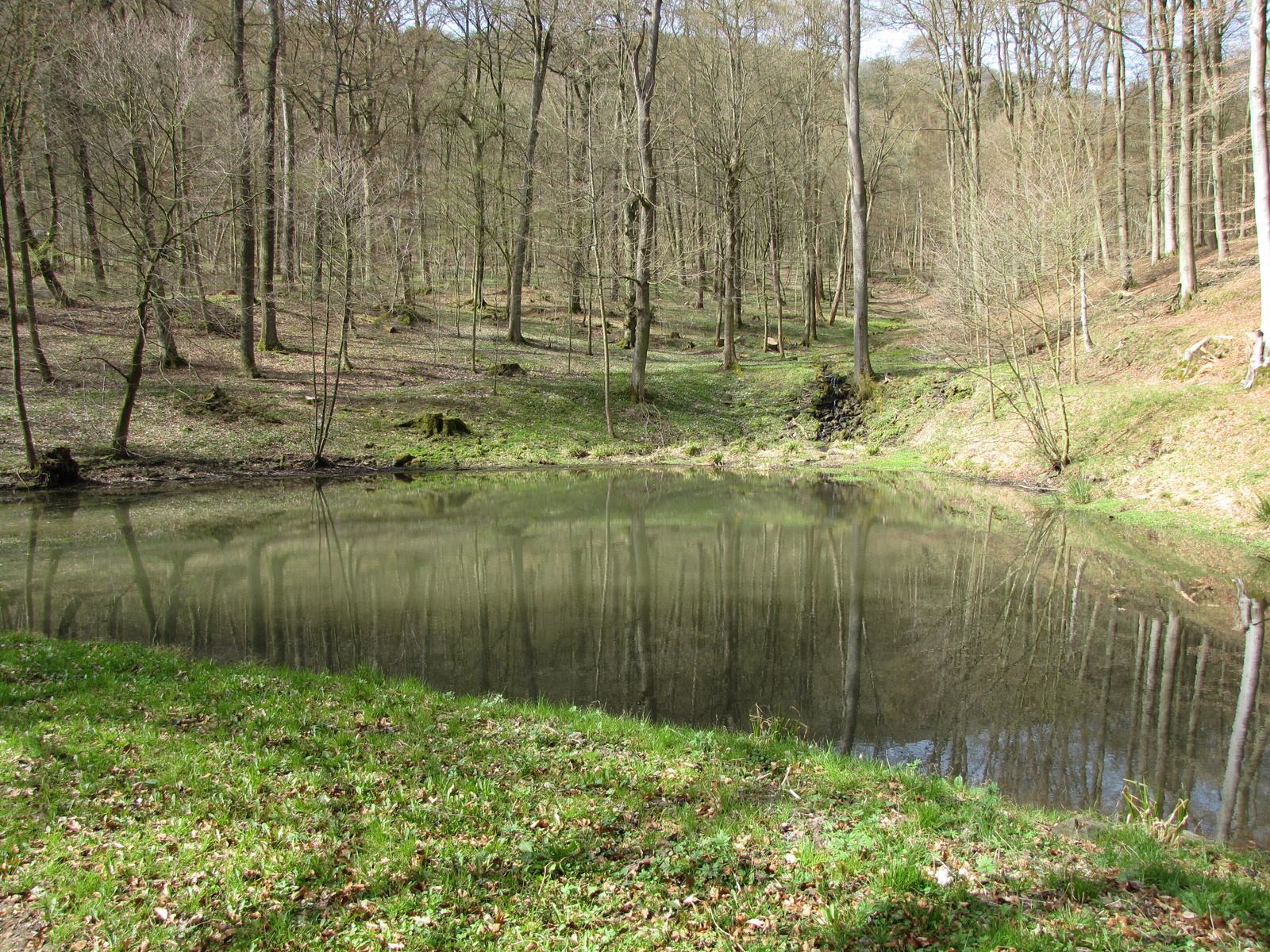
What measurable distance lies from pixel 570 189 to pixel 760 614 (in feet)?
64.2

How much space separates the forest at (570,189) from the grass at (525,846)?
1539cm

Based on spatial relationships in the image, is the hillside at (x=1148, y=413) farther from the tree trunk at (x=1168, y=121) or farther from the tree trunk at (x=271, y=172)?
the tree trunk at (x=271, y=172)

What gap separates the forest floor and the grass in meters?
12.0

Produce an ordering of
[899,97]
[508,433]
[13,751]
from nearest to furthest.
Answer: [13,751] → [508,433] → [899,97]

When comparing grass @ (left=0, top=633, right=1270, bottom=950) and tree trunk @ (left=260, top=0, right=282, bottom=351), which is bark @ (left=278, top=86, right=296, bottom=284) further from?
grass @ (left=0, top=633, right=1270, bottom=950)

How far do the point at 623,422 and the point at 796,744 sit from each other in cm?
2143

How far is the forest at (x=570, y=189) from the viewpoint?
18.3 metres

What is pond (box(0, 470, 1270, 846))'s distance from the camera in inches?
263

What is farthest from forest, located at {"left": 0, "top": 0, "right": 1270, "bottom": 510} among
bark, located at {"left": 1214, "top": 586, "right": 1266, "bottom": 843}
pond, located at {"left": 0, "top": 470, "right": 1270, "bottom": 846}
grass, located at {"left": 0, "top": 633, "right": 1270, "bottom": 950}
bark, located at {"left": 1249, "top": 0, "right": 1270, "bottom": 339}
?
grass, located at {"left": 0, "top": 633, "right": 1270, "bottom": 950}

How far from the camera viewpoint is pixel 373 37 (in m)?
29.4

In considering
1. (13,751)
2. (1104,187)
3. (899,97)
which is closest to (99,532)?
(13,751)

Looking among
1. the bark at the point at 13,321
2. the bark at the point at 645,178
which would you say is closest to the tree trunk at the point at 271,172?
the bark at the point at 13,321

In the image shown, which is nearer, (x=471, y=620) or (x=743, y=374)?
(x=471, y=620)

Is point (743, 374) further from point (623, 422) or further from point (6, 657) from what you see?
point (6, 657)
